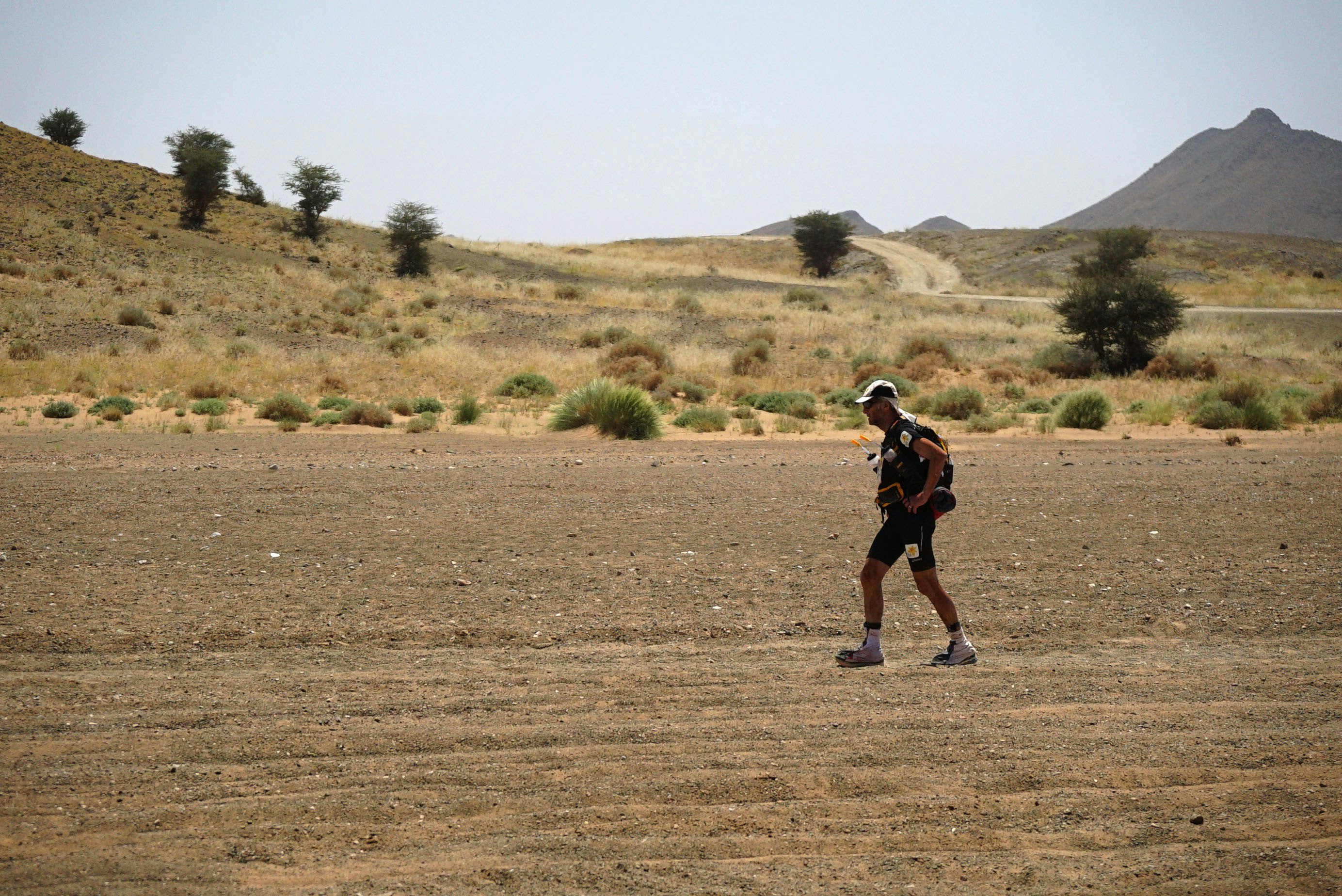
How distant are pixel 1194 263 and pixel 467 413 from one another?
217 feet

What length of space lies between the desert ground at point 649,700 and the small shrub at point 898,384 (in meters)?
14.5

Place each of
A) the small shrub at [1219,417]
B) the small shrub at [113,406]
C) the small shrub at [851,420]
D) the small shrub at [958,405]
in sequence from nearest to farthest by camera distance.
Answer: the small shrub at [113,406], the small shrub at [851,420], the small shrub at [1219,417], the small shrub at [958,405]

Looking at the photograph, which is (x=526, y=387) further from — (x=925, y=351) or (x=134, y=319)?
(x=134, y=319)

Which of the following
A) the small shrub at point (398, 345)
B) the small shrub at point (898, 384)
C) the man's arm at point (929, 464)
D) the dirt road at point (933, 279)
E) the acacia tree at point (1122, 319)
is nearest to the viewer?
the man's arm at point (929, 464)

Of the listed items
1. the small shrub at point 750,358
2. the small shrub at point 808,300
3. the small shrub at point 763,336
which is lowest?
the small shrub at point 750,358

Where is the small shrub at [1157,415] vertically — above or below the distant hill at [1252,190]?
below

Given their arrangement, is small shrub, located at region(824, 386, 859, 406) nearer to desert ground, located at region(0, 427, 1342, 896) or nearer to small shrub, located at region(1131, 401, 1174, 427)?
small shrub, located at region(1131, 401, 1174, 427)

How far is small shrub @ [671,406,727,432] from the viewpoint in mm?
22734

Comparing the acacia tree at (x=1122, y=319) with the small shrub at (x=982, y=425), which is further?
the acacia tree at (x=1122, y=319)

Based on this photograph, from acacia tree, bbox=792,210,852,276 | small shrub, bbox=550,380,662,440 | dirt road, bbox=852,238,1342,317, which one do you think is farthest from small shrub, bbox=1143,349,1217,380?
acacia tree, bbox=792,210,852,276

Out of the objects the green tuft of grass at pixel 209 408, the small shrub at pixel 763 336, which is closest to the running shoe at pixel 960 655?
the green tuft of grass at pixel 209 408

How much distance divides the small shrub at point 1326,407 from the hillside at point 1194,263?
103 feet

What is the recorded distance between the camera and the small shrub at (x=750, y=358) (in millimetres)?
32688

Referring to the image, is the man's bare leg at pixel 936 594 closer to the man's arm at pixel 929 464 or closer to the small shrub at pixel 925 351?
the man's arm at pixel 929 464
